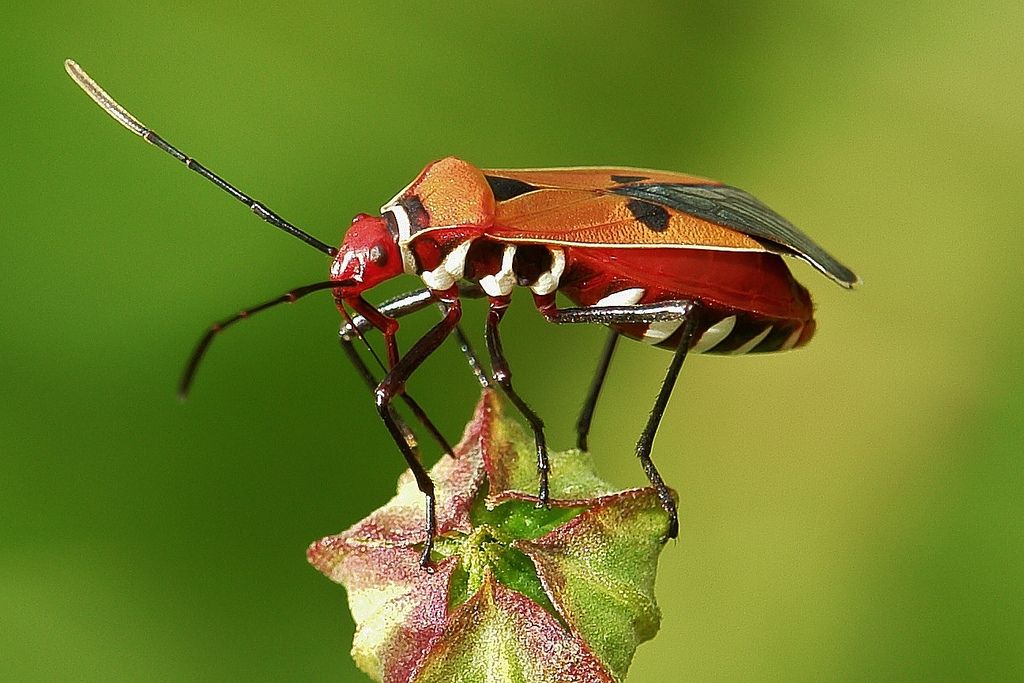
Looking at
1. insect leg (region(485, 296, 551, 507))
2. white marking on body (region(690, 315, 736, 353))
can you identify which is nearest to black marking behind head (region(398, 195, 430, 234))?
insect leg (region(485, 296, 551, 507))

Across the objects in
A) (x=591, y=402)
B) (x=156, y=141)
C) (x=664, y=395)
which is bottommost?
(x=591, y=402)

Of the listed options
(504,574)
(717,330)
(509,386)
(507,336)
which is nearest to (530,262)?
(509,386)

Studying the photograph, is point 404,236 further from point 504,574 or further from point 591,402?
point 504,574

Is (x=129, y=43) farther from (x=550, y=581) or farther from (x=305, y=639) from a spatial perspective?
(x=550, y=581)

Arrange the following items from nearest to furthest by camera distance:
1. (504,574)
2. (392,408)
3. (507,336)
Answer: (504,574)
(392,408)
(507,336)

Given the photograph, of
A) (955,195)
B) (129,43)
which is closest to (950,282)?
(955,195)

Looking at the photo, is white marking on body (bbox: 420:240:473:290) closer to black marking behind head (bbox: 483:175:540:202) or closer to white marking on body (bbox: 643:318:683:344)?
black marking behind head (bbox: 483:175:540:202)

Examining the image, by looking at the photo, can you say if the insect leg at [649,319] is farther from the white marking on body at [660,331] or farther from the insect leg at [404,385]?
the insect leg at [404,385]
